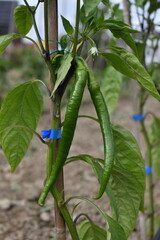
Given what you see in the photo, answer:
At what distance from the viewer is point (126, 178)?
0.83 metres

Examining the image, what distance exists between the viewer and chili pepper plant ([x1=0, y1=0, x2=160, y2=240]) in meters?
0.64

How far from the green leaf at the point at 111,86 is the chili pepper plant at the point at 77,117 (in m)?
0.43

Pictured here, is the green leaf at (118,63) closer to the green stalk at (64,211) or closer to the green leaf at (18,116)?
the green leaf at (18,116)

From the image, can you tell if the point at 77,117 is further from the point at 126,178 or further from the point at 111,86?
the point at 111,86

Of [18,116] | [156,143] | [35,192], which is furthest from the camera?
[35,192]

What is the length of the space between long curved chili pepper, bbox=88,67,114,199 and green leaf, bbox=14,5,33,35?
26 centimetres

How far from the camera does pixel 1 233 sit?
1.68 meters

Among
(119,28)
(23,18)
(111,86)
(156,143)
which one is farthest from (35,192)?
(119,28)

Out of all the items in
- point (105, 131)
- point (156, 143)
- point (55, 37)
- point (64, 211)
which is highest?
point (55, 37)

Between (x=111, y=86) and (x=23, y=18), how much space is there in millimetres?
569

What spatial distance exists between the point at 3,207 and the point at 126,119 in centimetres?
275

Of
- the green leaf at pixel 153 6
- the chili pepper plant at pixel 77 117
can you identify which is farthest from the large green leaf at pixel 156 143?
the chili pepper plant at pixel 77 117

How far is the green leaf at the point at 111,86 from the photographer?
1.27 metres

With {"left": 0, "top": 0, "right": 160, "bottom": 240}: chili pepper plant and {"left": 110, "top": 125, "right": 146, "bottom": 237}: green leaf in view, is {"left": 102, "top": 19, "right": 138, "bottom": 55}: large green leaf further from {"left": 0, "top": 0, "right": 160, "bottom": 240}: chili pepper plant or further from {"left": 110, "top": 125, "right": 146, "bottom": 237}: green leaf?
{"left": 110, "top": 125, "right": 146, "bottom": 237}: green leaf
